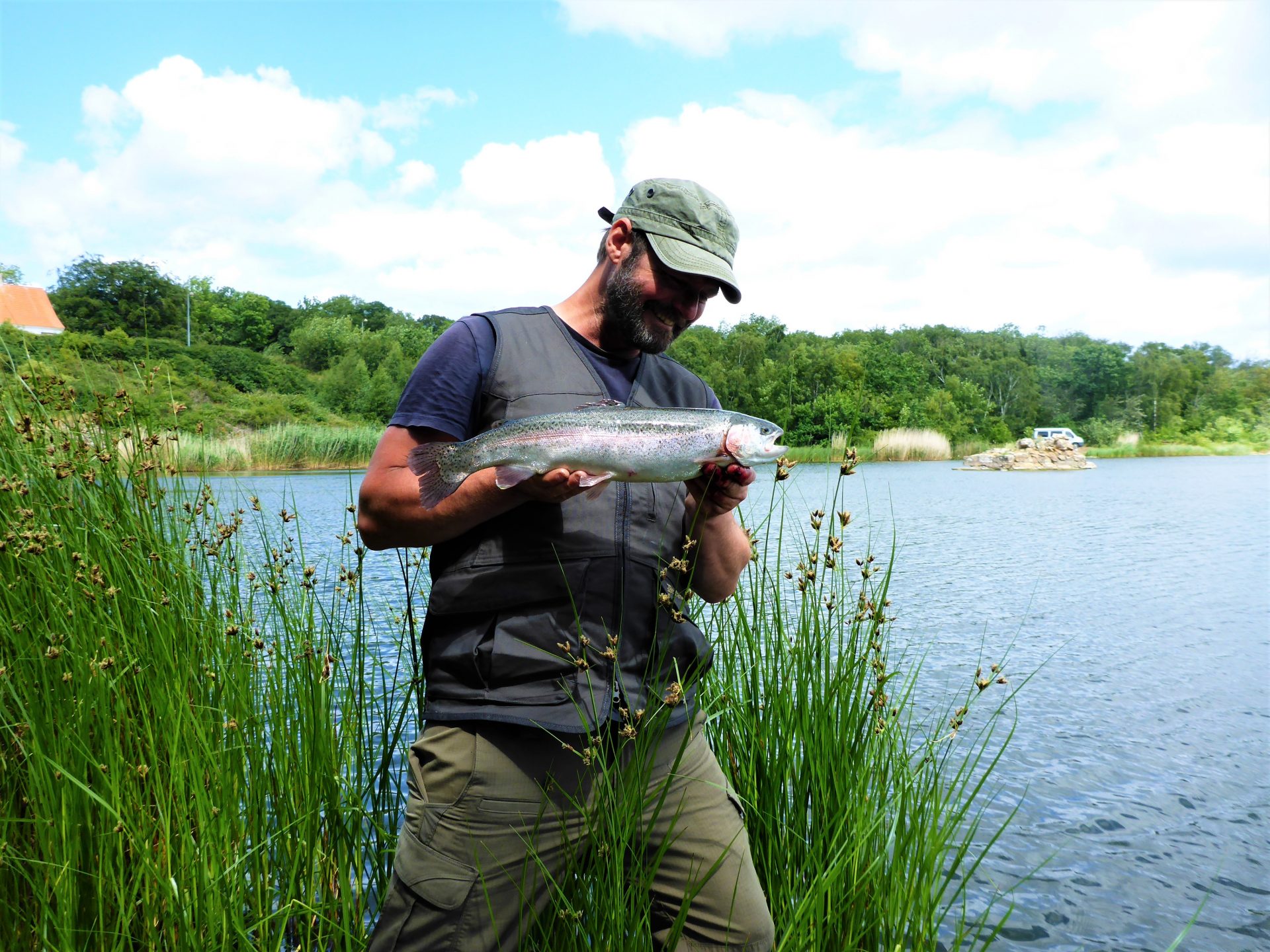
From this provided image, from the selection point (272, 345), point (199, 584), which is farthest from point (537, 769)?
point (272, 345)

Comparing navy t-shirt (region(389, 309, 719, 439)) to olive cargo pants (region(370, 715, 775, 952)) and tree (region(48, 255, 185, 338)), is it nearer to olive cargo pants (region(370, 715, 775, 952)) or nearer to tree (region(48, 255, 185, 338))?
olive cargo pants (region(370, 715, 775, 952))

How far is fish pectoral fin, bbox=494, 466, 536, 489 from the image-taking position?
211 centimetres

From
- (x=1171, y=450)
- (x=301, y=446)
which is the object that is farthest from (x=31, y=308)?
(x=1171, y=450)

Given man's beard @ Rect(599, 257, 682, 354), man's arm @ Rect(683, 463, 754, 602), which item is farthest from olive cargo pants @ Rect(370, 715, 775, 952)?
man's beard @ Rect(599, 257, 682, 354)

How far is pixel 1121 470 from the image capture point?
4481 centimetres

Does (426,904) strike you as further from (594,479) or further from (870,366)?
(870,366)

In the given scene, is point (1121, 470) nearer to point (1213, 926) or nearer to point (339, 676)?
point (1213, 926)

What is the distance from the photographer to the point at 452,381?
230cm

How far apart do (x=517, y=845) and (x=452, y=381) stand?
1209mm

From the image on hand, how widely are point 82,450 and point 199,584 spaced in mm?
774

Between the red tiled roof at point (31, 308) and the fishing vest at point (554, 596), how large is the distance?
61.6 metres

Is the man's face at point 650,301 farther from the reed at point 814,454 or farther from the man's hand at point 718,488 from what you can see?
the reed at point 814,454

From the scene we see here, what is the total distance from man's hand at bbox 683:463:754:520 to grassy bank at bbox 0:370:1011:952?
0.32 metres

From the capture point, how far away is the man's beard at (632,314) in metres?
2.47
